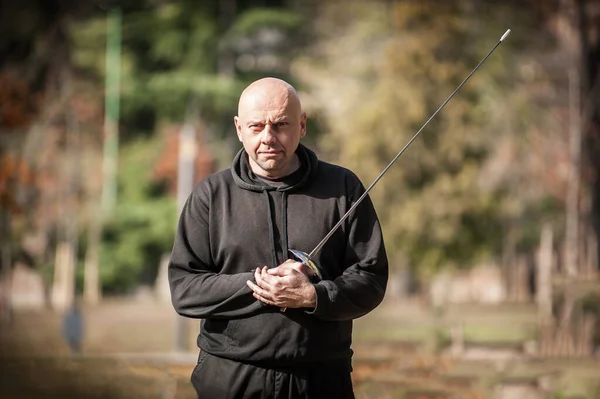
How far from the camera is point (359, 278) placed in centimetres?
298

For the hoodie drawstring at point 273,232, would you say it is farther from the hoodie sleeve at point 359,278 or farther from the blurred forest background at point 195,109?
the blurred forest background at point 195,109

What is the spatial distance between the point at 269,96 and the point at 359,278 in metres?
0.53

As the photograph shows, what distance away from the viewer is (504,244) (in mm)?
24109

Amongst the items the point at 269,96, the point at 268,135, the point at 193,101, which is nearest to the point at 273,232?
the point at 268,135

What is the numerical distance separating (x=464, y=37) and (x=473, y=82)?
1.02m

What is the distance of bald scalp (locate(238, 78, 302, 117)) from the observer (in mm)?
2992

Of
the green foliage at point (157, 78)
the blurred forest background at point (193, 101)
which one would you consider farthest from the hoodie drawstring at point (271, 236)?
the green foliage at point (157, 78)

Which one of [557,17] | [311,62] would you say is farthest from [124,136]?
[557,17]

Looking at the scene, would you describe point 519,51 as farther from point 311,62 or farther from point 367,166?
point 367,166

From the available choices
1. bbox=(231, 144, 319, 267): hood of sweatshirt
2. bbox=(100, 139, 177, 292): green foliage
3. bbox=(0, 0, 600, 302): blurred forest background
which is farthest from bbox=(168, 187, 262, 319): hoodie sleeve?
bbox=(100, 139, 177, 292): green foliage

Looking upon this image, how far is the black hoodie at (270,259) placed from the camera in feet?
9.73

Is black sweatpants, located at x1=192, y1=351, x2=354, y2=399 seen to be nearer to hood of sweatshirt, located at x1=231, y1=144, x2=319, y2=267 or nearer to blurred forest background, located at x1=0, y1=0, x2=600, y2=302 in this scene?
hood of sweatshirt, located at x1=231, y1=144, x2=319, y2=267

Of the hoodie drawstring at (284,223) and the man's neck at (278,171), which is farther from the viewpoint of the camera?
the man's neck at (278,171)

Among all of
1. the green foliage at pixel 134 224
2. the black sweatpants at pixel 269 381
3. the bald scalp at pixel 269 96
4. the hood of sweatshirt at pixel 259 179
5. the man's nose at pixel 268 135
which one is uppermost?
the green foliage at pixel 134 224
